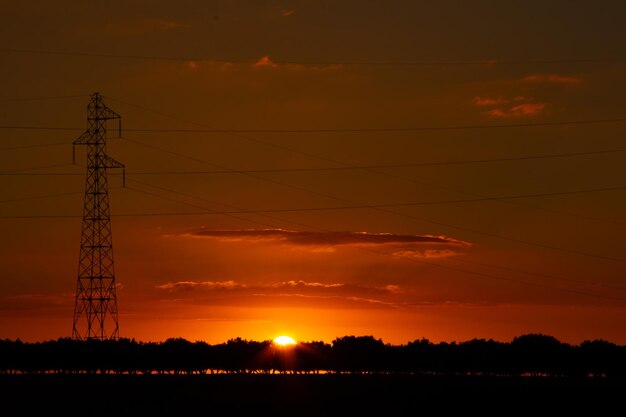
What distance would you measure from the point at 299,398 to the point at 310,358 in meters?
101

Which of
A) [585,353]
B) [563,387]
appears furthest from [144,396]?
[585,353]

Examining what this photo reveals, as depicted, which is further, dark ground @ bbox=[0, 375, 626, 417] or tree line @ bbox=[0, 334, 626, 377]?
tree line @ bbox=[0, 334, 626, 377]

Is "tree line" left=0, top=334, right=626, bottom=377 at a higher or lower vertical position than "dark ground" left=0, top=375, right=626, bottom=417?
higher

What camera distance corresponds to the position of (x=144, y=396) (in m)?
92.1

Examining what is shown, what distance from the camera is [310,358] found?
19238 cm

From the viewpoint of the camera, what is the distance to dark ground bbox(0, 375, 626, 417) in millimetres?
78562

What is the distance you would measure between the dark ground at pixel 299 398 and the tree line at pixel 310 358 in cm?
5726

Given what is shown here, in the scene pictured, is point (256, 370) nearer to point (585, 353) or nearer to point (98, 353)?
point (98, 353)

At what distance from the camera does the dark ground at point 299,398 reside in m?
78.6

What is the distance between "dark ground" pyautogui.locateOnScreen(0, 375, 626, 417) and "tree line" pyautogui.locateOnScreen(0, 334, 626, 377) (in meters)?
57.3

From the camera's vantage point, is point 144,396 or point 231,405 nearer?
point 231,405

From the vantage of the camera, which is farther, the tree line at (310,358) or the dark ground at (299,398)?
the tree line at (310,358)

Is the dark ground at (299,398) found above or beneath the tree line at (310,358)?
beneath

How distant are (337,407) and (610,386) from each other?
43097mm
